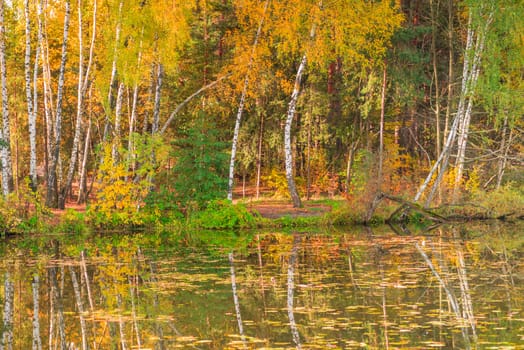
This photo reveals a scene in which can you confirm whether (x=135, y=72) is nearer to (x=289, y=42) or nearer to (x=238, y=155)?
(x=289, y=42)

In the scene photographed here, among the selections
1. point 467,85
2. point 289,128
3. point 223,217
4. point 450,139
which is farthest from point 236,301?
point 467,85

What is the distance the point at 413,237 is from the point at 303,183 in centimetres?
1374

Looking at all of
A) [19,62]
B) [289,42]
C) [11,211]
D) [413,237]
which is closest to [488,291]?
[413,237]

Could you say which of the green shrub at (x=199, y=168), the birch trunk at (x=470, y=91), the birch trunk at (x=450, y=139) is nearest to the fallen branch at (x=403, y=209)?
the birch trunk at (x=450, y=139)

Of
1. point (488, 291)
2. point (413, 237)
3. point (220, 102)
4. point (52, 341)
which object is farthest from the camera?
point (220, 102)

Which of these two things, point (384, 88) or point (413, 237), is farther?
point (384, 88)

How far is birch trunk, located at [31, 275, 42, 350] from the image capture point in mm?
9227

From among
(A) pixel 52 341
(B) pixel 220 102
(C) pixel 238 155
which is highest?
(B) pixel 220 102

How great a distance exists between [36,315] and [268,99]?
23.6 meters

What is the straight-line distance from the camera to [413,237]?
20.9m

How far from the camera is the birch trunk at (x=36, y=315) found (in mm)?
9227

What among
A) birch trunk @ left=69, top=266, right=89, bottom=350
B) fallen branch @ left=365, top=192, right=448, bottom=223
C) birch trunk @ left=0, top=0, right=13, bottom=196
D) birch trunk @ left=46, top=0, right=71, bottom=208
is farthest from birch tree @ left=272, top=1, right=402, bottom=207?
birch trunk @ left=69, top=266, right=89, bottom=350

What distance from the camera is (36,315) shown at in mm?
11000

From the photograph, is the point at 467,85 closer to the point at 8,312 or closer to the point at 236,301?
the point at 236,301
